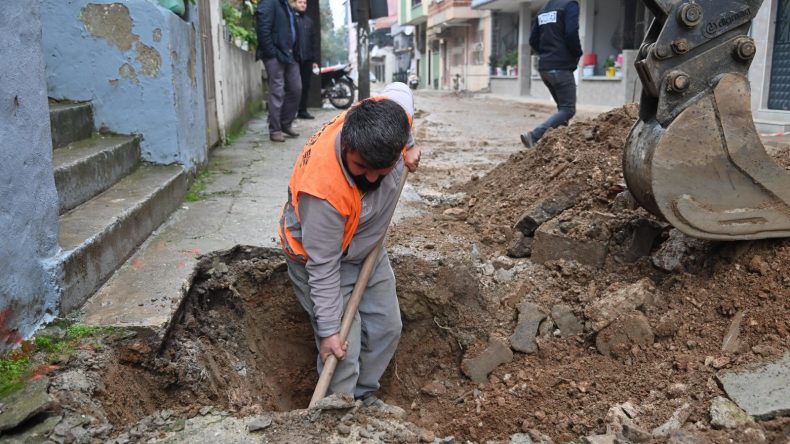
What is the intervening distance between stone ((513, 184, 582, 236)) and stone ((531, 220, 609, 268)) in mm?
210

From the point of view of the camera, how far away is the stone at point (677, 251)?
2.92m

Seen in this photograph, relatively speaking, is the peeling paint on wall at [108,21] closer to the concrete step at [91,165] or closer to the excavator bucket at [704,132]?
the concrete step at [91,165]

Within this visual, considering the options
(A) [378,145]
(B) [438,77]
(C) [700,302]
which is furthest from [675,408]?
(B) [438,77]

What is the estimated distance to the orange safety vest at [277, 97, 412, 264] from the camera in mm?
2479

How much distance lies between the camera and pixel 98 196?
3529 millimetres

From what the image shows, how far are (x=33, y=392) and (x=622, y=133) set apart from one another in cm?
378

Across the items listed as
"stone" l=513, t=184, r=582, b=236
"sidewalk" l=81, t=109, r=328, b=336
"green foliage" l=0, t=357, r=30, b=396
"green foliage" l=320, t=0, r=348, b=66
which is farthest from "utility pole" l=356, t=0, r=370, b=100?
"green foliage" l=320, t=0, r=348, b=66

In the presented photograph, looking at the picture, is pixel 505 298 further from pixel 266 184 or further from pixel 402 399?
pixel 266 184

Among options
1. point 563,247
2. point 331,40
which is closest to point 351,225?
point 563,247

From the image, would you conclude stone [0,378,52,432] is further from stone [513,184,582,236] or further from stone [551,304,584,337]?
stone [513,184,582,236]

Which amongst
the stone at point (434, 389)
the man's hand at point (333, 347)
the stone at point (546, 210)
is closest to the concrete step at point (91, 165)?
the man's hand at point (333, 347)

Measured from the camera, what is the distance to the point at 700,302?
8.73 ft

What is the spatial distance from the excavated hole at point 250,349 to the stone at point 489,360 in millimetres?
243

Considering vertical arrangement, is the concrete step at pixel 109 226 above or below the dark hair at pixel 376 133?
below
